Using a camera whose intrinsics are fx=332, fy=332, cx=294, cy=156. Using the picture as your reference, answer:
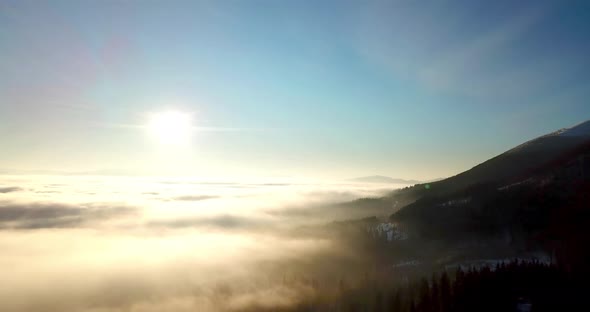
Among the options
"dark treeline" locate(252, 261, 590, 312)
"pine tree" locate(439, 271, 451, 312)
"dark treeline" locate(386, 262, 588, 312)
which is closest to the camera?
"dark treeline" locate(252, 261, 590, 312)

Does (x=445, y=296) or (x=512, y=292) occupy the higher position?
(x=512, y=292)

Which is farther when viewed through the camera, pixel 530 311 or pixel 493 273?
pixel 493 273

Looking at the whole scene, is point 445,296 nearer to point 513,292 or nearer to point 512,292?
point 512,292

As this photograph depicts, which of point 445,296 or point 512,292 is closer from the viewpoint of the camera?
point 512,292

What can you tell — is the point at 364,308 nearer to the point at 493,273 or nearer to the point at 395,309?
the point at 395,309

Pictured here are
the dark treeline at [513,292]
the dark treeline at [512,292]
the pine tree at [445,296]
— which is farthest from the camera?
the pine tree at [445,296]

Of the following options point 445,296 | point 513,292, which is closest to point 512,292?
point 513,292

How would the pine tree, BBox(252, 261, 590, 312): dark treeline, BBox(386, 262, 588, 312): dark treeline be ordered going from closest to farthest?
1. BBox(252, 261, 590, 312): dark treeline
2. BBox(386, 262, 588, 312): dark treeline
3. the pine tree

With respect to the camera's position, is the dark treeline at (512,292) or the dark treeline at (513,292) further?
the dark treeline at (512,292)

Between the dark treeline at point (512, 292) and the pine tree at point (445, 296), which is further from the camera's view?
the pine tree at point (445, 296)

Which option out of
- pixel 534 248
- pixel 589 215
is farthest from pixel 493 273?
pixel 589 215

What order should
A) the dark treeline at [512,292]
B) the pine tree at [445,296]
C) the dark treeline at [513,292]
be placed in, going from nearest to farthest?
the dark treeline at [513,292]
the dark treeline at [512,292]
the pine tree at [445,296]
